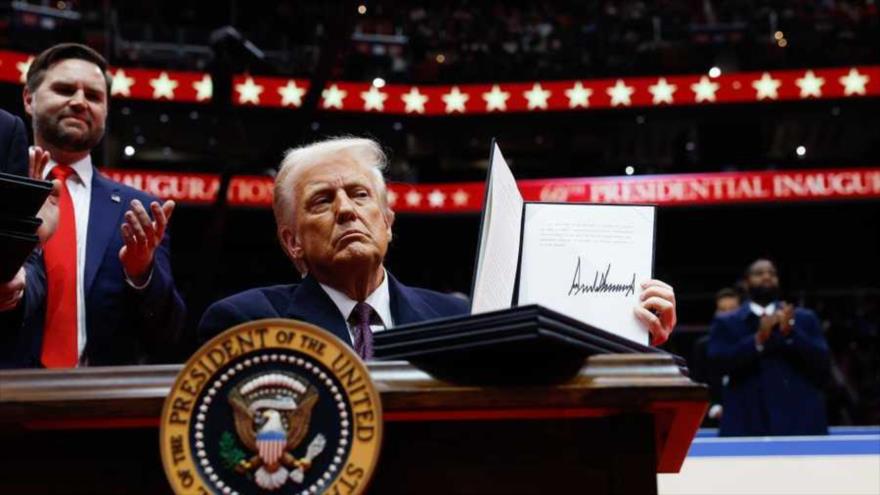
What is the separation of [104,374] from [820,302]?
13439 mm

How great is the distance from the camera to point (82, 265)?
224 cm

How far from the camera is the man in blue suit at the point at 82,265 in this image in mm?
2123

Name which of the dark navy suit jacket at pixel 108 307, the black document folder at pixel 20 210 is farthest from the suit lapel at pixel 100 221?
the black document folder at pixel 20 210

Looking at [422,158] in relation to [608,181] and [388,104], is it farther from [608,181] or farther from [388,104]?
[608,181]

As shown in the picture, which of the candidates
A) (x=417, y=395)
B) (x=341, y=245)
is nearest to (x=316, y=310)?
Result: (x=341, y=245)

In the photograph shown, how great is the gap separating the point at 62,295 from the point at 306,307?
73 cm

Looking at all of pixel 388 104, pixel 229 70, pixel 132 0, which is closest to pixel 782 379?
pixel 229 70

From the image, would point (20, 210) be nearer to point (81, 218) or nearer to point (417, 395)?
point (417, 395)

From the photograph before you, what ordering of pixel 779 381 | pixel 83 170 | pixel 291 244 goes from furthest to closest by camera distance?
pixel 779 381
pixel 83 170
pixel 291 244

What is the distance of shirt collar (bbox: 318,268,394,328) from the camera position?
5.93 ft

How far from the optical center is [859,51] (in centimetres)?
1295

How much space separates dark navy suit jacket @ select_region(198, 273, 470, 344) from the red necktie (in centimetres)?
59
